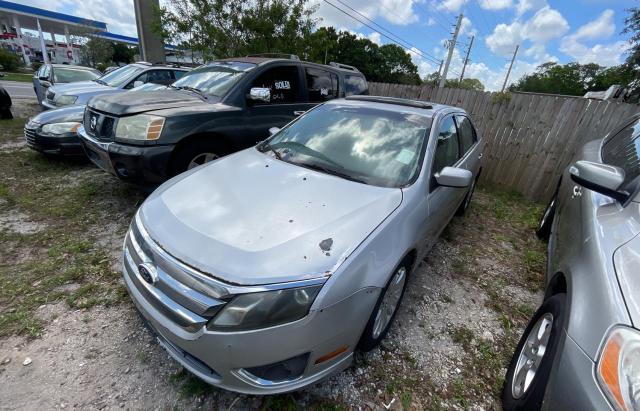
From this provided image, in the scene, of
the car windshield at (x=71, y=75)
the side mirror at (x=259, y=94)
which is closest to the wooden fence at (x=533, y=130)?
the side mirror at (x=259, y=94)

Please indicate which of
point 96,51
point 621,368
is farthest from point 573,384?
point 96,51

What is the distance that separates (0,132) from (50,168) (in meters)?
3.01

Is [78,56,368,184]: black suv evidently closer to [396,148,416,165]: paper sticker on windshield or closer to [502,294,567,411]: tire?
[396,148,416,165]: paper sticker on windshield

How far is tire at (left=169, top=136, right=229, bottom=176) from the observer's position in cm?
341

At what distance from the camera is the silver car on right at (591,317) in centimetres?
107

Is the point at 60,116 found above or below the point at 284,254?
below

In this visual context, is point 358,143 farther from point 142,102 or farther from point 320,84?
point 320,84

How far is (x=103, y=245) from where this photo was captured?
294cm

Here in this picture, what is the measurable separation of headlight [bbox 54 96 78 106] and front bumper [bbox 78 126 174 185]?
12.6ft

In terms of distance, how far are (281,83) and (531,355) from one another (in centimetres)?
419

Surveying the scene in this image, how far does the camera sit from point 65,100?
6.03 m

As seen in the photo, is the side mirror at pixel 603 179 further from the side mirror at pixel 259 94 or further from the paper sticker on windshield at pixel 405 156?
the side mirror at pixel 259 94

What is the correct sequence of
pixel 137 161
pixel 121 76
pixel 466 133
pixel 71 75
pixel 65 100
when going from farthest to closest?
pixel 71 75 < pixel 121 76 < pixel 65 100 < pixel 466 133 < pixel 137 161

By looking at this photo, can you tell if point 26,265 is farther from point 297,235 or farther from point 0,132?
point 0,132
